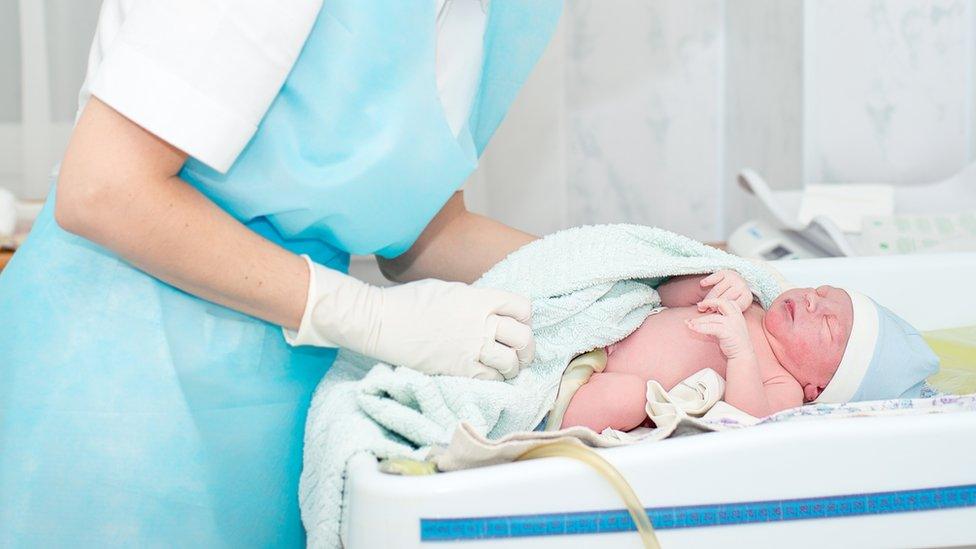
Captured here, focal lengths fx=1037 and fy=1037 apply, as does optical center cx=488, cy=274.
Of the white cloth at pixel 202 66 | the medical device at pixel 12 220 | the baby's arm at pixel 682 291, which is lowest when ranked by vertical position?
the baby's arm at pixel 682 291

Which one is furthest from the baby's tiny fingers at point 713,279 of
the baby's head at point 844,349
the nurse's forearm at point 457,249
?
the nurse's forearm at point 457,249

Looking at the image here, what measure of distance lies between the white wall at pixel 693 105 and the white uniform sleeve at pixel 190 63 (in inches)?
55.5

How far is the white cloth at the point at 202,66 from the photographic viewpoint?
2.81 feet

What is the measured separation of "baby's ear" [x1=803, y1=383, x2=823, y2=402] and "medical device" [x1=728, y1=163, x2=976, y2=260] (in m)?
0.47

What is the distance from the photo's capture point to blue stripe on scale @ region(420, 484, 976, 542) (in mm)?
735

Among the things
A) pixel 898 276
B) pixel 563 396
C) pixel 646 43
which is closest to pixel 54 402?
pixel 563 396

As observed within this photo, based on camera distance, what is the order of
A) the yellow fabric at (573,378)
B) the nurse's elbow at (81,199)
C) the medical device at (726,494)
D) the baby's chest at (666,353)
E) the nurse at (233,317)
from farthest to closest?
the baby's chest at (666,353)
the yellow fabric at (573,378)
the nurse at (233,317)
the nurse's elbow at (81,199)
the medical device at (726,494)

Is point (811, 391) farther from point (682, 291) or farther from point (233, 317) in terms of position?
point (233, 317)

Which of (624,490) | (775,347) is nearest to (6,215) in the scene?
(775,347)

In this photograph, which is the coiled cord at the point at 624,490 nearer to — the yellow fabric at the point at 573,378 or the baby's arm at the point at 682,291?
the yellow fabric at the point at 573,378

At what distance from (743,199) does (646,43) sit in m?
0.48

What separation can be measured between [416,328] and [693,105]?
1609mm

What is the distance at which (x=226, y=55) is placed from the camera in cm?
86

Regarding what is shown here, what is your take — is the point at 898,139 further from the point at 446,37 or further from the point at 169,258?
the point at 169,258
